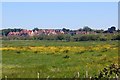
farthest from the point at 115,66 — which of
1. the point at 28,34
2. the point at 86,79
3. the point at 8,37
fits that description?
the point at 28,34

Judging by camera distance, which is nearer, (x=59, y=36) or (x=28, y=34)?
(x=59, y=36)

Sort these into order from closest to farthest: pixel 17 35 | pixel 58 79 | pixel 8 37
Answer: pixel 58 79 < pixel 8 37 < pixel 17 35

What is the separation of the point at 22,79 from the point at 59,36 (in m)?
136

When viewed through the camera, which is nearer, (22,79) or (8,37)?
(22,79)

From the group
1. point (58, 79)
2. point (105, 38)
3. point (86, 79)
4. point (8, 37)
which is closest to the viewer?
point (86, 79)

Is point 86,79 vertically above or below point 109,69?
below

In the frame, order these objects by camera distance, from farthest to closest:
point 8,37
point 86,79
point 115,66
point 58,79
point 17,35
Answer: point 17,35
point 8,37
point 58,79
point 86,79
point 115,66

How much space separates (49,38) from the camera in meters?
157

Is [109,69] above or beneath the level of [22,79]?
above

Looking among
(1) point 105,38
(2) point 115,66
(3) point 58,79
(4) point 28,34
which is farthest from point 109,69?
(4) point 28,34

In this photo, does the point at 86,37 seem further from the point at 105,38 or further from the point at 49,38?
the point at 49,38

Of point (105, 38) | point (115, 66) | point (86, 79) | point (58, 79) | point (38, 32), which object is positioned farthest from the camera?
point (38, 32)

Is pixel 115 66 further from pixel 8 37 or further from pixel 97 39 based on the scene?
pixel 8 37

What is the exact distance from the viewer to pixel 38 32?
174750 millimetres
